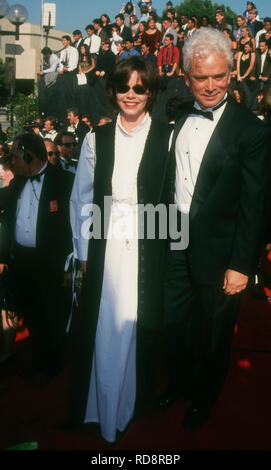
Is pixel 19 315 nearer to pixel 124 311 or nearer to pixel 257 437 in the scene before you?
pixel 124 311

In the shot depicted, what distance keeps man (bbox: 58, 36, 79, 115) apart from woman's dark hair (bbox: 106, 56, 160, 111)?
455 inches

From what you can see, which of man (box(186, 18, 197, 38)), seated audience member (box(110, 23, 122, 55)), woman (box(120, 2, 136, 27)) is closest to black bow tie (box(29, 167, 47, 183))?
man (box(186, 18, 197, 38))

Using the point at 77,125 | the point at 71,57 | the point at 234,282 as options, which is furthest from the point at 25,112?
the point at 234,282

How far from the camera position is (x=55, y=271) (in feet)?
10.4

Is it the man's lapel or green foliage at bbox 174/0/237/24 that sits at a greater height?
green foliage at bbox 174/0/237/24

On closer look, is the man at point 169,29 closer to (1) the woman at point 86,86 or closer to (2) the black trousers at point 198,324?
(1) the woman at point 86,86

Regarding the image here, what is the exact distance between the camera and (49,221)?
3000mm

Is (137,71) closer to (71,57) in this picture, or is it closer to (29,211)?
(29,211)

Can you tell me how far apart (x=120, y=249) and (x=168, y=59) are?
9.37 m

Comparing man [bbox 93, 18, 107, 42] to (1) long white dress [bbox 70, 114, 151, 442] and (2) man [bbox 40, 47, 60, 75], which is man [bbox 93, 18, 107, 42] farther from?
(1) long white dress [bbox 70, 114, 151, 442]

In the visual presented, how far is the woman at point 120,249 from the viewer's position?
2.41m

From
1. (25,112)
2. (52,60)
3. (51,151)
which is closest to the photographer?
(51,151)

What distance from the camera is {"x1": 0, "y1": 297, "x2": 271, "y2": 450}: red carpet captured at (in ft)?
8.22

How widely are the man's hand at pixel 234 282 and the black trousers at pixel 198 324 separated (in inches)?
3.3
